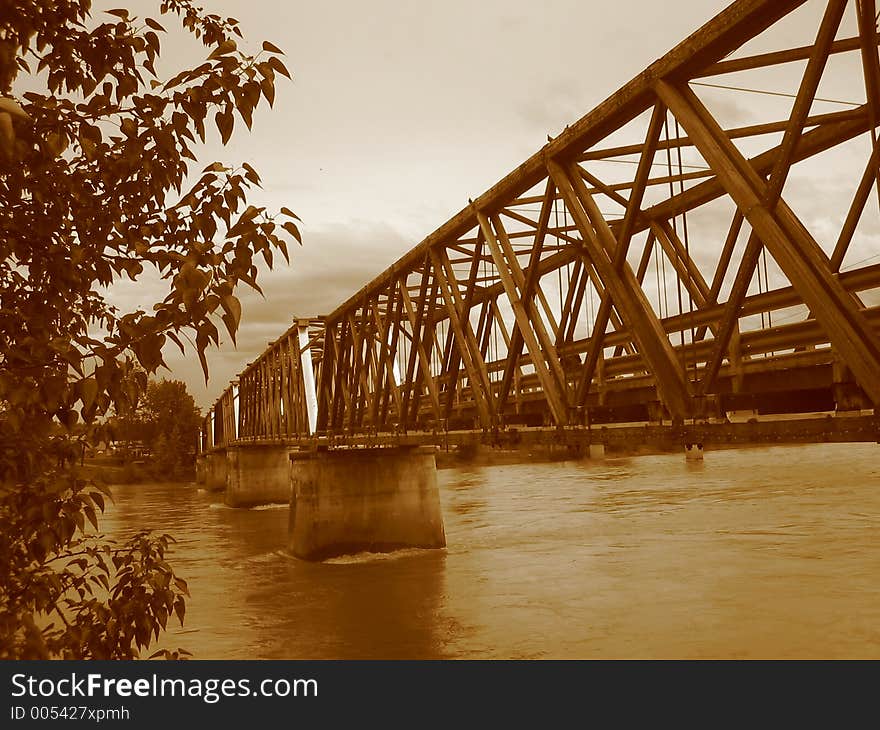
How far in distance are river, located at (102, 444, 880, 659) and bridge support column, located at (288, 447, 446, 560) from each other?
0.69m

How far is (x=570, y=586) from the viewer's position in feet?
88.8

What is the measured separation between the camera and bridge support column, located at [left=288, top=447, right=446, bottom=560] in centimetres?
3238

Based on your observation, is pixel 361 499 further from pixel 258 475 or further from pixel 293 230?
pixel 258 475

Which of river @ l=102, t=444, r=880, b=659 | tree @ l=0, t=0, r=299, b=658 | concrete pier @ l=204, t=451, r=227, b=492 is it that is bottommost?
river @ l=102, t=444, r=880, b=659

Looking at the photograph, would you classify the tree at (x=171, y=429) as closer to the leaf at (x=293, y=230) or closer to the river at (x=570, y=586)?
the river at (x=570, y=586)

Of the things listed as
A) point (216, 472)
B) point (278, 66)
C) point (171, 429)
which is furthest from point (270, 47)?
point (171, 429)

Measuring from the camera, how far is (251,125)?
3.84 metres

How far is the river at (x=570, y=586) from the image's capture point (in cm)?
2048

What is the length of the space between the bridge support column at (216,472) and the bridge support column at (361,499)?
163 ft

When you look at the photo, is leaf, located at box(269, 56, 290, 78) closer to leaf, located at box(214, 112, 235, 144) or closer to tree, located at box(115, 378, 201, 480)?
leaf, located at box(214, 112, 235, 144)

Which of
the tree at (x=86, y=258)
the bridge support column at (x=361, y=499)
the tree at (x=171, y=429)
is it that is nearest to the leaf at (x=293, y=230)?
the tree at (x=86, y=258)

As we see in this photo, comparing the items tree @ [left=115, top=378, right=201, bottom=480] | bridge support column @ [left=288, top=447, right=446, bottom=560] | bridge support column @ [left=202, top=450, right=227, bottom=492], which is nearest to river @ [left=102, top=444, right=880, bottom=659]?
bridge support column @ [left=288, top=447, right=446, bottom=560]

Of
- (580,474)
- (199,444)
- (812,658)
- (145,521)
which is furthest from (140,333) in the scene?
(199,444)

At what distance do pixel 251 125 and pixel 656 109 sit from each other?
30.3 ft
